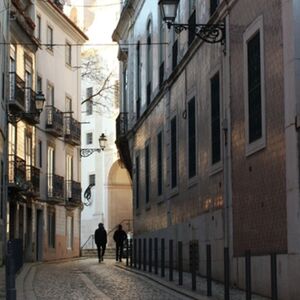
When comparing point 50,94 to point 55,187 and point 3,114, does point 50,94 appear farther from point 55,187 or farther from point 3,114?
point 3,114

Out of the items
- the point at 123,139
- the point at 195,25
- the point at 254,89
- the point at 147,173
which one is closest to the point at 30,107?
the point at 123,139

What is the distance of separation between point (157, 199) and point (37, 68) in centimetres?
1281

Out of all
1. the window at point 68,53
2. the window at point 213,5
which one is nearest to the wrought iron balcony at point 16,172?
the window at point 68,53

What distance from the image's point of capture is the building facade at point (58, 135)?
37.9m

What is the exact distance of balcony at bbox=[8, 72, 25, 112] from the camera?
3041cm

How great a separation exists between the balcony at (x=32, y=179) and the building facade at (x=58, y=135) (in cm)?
180

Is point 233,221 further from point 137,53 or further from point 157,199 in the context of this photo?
point 137,53

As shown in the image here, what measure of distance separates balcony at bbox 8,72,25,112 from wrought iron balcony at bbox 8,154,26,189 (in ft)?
6.10

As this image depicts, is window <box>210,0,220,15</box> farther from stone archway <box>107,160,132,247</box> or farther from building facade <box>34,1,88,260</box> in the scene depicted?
stone archway <box>107,160,132,247</box>

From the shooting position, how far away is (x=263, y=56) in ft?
46.1

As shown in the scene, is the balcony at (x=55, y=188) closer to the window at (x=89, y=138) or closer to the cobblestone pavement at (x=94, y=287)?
the cobblestone pavement at (x=94, y=287)

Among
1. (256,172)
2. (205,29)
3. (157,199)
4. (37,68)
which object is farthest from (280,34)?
(37,68)

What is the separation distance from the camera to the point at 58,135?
130ft

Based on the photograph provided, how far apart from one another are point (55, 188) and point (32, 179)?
16.8 feet
